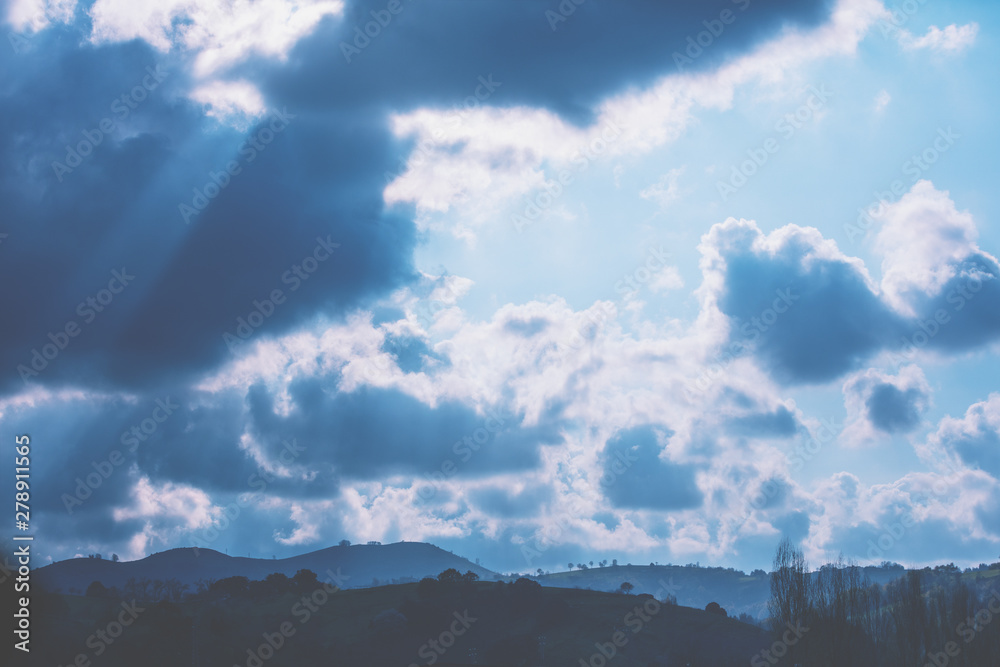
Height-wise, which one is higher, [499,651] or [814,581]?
[814,581]

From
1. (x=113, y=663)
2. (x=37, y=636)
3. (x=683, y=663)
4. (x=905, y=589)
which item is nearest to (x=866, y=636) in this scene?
(x=905, y=589)

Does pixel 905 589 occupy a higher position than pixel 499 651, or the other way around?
pixel 905 589

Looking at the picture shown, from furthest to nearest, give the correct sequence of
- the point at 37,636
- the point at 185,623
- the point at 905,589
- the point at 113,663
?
the point at 185,623 < the point at 113,663 < the point at 37,636 < the point at 905,589

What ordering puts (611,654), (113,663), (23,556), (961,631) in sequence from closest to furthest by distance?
(23,556) → (961,631) → (113,663) → (611,654)

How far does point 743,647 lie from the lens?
655 ft

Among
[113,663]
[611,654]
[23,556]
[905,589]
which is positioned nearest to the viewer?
[23,556]

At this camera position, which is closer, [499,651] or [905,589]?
[905,589]

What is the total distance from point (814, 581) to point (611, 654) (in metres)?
83.7

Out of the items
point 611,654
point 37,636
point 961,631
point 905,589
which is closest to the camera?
point 961,631

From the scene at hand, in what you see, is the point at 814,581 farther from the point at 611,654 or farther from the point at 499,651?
the point at 499,651

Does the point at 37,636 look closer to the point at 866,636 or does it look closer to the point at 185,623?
the point at 185,623

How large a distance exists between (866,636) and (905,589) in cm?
905

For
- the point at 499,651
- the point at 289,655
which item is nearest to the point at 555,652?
the point at 499,651

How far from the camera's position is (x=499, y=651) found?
198500 mm
